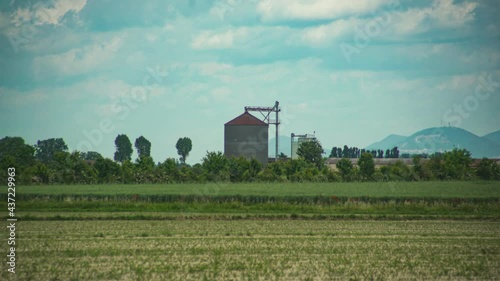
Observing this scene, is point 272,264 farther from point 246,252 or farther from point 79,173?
point 79,173

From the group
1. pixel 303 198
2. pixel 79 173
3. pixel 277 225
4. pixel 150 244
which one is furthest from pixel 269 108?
pixel 150 244

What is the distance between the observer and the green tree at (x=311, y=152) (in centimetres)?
13875

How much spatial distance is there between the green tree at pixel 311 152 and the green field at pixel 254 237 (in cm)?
8320

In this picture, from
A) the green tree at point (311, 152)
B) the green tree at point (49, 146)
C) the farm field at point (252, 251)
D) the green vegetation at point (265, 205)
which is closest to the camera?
the farm field at point (252, 251)

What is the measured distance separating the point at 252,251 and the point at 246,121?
8729 cm

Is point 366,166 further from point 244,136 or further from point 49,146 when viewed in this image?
point 49,146

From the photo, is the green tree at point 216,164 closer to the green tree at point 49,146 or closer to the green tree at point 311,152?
the green tree at point 311,152

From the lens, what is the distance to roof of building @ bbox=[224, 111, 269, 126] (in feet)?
369

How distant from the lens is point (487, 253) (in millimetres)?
26047

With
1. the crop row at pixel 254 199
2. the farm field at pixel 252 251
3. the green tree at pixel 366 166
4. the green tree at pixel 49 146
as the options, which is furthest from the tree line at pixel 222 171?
the green tree at pixel 49 146

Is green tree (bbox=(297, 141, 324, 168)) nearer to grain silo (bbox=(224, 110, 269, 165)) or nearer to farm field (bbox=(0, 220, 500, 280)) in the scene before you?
grain silo (bbox=(224, 110, 269, 165))

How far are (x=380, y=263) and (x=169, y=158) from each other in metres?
83.3

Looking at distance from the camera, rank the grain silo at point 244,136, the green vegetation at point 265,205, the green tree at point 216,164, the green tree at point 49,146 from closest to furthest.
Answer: the green vegetation at point 265,205 → the green tree at point 216,164 → the grain silo at point 244,136 → the green tree at point 49,146

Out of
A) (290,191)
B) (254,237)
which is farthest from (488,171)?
(254,237)
